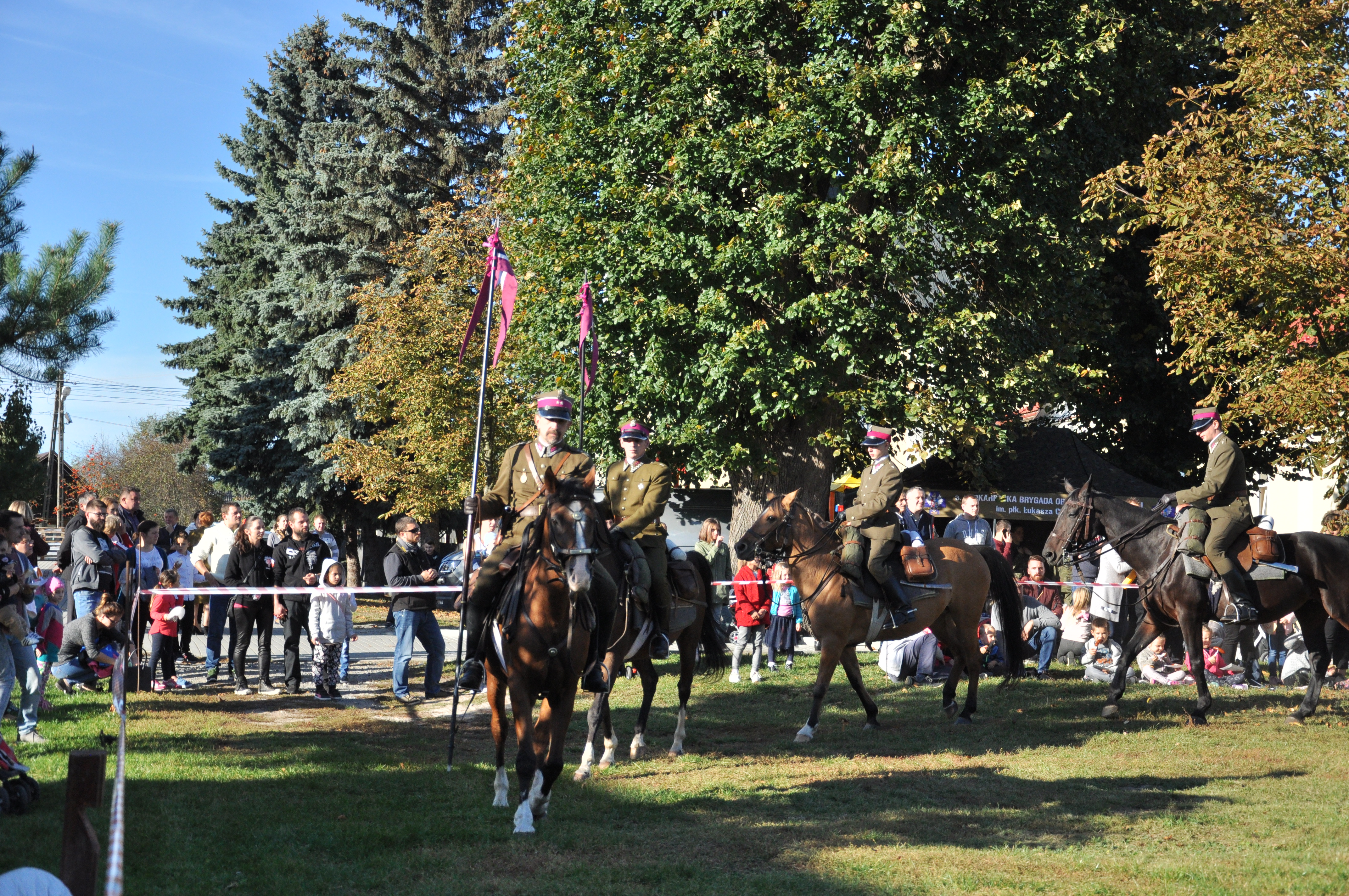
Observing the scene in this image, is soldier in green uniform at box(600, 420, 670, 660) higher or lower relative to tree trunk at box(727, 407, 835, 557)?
lower

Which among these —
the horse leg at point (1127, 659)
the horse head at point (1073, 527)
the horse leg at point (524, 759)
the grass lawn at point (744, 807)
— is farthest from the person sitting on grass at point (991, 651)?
the horse leg at point (524, 759)

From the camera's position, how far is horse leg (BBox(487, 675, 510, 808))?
27.7 feet

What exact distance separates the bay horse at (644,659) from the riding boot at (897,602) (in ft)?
6.19

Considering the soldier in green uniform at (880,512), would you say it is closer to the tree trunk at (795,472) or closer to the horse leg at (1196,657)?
the horse leg at (1196,657)

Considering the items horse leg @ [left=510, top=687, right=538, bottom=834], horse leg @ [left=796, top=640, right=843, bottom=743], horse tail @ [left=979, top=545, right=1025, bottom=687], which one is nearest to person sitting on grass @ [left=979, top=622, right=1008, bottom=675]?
horse tail @ [left=979, top=545, right=1025, bottom=687]

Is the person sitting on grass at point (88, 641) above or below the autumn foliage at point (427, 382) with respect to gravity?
below

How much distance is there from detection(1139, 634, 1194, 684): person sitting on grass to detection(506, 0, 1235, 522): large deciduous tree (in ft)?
17.4

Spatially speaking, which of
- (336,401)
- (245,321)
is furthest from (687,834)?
(245,321)

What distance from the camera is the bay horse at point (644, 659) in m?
9.61

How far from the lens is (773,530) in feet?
38.7

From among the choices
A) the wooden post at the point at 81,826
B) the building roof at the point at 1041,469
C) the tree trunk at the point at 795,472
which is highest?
the building roof at the point at 1041,469

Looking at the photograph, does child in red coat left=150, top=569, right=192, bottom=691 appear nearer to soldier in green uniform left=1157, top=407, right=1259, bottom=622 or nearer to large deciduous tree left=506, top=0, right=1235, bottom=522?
large deciduous tree left=506, top=0, right=1235, bottom=522

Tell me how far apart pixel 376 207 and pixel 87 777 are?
31.2 meters

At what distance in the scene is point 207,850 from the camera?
7074 millimetres
